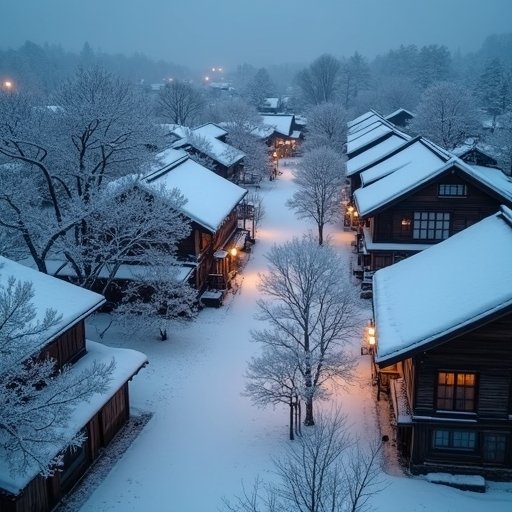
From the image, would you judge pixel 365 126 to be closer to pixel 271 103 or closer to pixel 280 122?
pixel 280 122

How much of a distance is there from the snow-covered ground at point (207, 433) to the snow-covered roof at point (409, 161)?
10.6m

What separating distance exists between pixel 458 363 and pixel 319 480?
7216 mm

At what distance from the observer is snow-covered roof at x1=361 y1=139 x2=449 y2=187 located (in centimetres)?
3481

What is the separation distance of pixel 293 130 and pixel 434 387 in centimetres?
8002

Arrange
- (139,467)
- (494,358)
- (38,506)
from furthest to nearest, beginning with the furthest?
(139,467) < (494,358) < (38,506)

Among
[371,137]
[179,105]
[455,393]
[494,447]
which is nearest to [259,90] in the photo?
[179,105]

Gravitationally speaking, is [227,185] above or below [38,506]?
above

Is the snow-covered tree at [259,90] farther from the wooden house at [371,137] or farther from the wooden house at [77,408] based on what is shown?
the wooden house at [77,408]

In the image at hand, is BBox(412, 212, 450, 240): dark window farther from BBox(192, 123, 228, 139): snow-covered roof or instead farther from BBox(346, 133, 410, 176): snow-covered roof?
BBox(192, 123, 228, 139): snow-covered roof

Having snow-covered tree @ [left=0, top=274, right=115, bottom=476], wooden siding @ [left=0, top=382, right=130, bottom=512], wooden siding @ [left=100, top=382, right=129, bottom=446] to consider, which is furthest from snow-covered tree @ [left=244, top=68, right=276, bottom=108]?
snow-covered tree @ [left=0, top=274, right=115, bottom=476]

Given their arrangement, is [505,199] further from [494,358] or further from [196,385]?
[196,385]

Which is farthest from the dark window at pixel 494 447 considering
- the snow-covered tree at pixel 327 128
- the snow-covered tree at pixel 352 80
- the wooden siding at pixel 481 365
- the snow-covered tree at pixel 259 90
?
the snow-covered tree at pixel 352 80

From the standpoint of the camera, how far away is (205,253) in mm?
33969

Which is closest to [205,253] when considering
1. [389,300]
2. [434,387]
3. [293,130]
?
[389,300]
